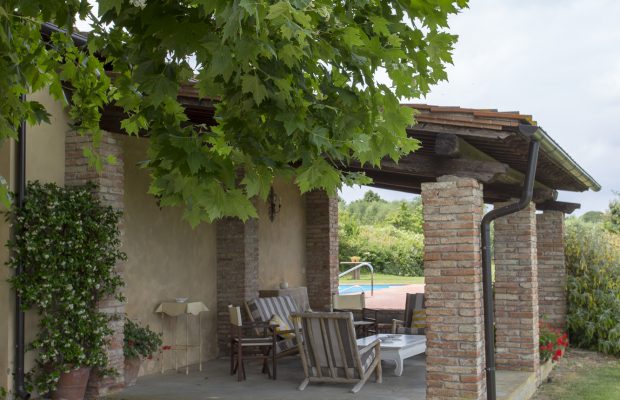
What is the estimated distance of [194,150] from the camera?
2.86 meters


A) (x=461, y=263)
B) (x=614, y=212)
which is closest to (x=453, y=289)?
(x=461, y=263)

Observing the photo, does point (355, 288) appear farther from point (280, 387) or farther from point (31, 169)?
point (31, 169)

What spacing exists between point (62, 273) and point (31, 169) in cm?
105

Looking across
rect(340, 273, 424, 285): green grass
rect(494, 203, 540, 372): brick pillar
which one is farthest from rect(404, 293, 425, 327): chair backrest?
rect(340, 273, 424, 285): green grass

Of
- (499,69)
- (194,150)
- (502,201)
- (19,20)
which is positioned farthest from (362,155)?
(499,69)

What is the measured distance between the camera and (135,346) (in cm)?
776

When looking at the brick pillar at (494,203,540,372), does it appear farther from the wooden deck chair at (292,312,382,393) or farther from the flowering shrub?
the wooden deck chair at (292,312,382,393)

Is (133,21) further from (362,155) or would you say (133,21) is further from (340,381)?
(340,381)

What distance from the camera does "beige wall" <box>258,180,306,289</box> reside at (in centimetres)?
1177

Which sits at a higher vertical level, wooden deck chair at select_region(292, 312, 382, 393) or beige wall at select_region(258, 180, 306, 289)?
beige wall at select_region(258, 180, 306, 289)

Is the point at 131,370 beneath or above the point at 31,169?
beneath

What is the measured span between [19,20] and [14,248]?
3.29 metres

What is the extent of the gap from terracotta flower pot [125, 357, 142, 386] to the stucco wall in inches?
31.3

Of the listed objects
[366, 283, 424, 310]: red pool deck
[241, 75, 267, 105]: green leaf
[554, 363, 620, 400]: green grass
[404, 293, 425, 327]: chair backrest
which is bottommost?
[554, 363, 620, 400]: green grass
